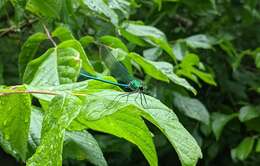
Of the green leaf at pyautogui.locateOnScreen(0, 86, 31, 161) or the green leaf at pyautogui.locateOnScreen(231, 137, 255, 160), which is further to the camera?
the green leaf at pyautogui.locateOnScreen(231, 137, 255, 160)

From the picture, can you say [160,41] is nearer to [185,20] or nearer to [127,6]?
[127,6]

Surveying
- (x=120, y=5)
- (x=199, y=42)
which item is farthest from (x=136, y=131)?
(x=199, y=42)

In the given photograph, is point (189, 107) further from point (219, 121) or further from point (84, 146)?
Answer: point (84, 146)

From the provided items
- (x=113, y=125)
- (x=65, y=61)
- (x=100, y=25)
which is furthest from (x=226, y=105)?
(x=113, y=125)

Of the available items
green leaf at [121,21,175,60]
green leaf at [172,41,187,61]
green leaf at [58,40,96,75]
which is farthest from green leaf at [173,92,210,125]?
green leaf at [58,40,96,75]

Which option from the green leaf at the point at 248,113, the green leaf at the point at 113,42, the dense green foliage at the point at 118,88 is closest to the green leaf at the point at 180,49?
the dense green foliage at the point at 118,88

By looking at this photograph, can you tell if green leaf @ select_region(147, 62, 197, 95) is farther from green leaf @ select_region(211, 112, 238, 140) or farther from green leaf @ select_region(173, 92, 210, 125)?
green leaf @ select_region(211, 112, 238, 140)
